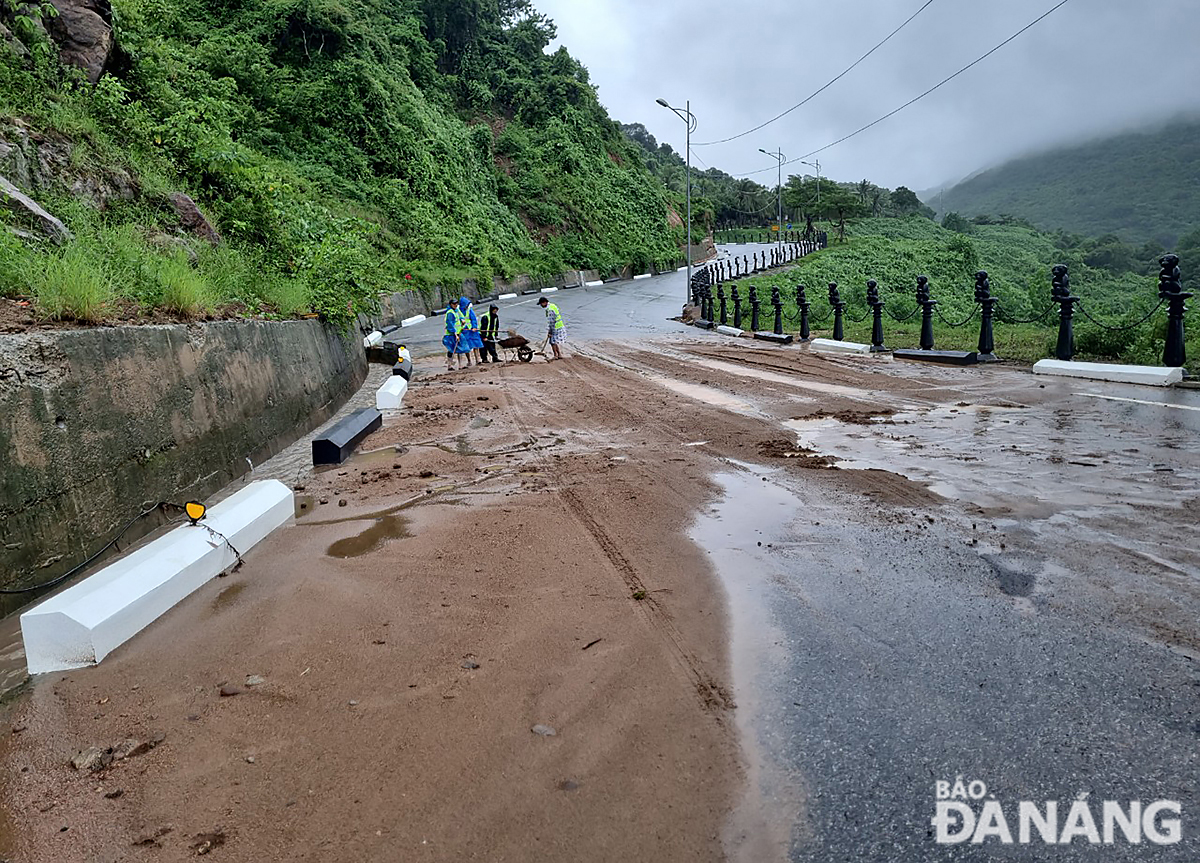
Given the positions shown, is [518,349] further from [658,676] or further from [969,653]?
[969,653]

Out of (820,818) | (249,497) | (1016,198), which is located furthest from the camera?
(1016,198)

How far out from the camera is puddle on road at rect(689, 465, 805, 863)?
2252 millimetres

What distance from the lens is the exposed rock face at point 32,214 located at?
23.4 ft

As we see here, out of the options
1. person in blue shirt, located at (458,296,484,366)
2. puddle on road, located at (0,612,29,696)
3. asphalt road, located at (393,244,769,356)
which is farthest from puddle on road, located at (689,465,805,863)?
asphalt road, located at (393,244,769,356)

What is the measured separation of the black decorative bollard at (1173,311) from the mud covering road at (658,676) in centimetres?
470

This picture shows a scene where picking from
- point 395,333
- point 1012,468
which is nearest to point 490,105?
point 395,333

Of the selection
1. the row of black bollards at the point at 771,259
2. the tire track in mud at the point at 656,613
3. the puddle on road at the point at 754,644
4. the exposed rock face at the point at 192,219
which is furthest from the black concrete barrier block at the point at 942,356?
the row of black bollards at the point at 771,259

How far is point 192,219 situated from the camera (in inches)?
452

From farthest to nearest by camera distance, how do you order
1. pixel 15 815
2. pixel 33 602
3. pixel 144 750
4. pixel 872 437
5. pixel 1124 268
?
pixel 1124 268 < pixel 872 437 < pixel 33 602 < pixel 144 750 < pixel 15 815

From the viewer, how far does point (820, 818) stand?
227cm

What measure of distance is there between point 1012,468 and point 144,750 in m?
5.67

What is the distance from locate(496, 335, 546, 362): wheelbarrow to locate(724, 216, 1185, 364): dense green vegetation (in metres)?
7.74

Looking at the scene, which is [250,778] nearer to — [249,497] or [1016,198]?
[249,497]

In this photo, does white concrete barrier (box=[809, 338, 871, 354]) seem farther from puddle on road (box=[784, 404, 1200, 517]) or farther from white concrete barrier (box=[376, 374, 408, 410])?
white concrete barrier (box=[376, 374, 408, 410])
